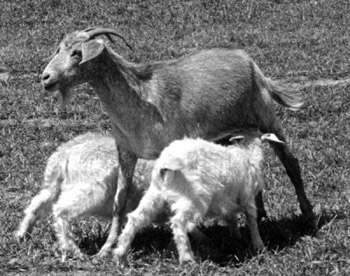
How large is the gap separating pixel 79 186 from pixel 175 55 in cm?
680

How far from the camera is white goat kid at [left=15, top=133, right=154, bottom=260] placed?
714 cm

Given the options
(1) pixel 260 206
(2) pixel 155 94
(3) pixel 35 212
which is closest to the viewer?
(2) pixel 155 94

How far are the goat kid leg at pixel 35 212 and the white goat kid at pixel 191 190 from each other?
1175 mm

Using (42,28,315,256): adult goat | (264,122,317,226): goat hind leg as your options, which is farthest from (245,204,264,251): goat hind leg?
(264,122,317,226): goat hind leg

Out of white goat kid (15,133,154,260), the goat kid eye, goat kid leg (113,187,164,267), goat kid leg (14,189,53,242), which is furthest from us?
goat kid leg (14,189,53,242)

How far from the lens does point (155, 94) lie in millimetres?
7230

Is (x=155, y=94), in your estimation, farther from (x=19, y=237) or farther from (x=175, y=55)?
(x=175, y=55)

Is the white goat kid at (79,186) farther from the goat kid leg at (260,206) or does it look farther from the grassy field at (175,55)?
the goat kid leg at (260,206)

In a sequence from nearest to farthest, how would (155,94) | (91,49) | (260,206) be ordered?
(91,49)
(155,94)
(260,206)

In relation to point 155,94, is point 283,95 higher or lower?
lower

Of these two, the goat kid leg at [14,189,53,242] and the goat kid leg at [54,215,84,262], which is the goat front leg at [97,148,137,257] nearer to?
the goat kid leg at [54,215,84,262]

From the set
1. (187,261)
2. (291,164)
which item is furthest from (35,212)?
(291,164)

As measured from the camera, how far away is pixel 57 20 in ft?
53.4

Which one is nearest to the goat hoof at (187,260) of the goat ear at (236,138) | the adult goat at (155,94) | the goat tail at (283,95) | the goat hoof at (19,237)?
the adult goat at (155,94)
